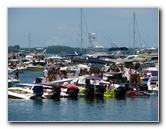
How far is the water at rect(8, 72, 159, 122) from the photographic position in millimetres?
11555

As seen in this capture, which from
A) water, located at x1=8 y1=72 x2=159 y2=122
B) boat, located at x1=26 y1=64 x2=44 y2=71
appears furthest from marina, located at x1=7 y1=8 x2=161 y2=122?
boat, located at x1=26 y1=64 x2=44 y2=71

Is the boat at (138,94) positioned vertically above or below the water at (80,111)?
above

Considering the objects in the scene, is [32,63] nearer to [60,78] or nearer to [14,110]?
[60,78]

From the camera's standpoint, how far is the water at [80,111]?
37.9 feet

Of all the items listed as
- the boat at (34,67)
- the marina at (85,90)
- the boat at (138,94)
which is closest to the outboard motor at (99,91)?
the marina at (85,90)

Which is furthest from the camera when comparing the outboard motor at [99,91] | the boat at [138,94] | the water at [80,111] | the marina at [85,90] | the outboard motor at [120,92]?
the boat at [138,94]

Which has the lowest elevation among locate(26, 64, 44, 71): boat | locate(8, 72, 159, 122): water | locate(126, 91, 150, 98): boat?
locate(8, 72, 159, 122): water

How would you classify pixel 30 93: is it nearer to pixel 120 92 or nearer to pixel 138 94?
pixel 120 92

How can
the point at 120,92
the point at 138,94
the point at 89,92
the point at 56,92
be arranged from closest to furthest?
1. the point at 56,92
2. the point at 89,92
3. the point at 120,92
4. the point at 138,94

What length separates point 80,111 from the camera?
13812 mm

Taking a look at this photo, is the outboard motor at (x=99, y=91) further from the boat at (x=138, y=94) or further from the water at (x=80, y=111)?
the boat at (x=138, y=94)

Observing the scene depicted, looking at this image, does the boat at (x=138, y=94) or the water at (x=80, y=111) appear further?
the boat at (x=138, y=94)

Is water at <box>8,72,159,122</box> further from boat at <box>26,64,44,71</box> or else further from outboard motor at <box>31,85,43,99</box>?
boat at <box>26,64,44,71</box>

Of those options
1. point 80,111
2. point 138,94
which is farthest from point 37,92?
point 138,94
